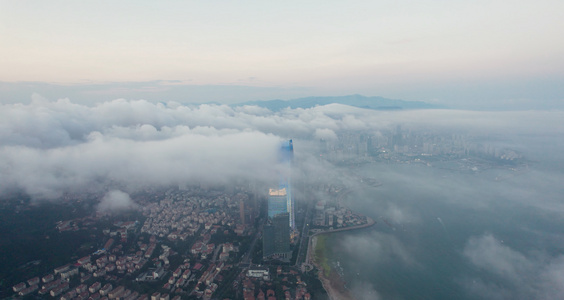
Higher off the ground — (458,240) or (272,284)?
(458,240)

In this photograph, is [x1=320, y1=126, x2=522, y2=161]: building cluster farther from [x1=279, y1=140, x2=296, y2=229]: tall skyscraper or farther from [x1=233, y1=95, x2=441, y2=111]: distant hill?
[x1=279, y1=140, x2=296, y2=229]: tall skyscraper

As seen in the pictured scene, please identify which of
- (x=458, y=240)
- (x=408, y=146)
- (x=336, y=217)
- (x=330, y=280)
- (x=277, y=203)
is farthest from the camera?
(x=408, y=146)

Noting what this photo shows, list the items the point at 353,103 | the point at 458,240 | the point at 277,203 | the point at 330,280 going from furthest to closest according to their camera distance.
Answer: the point at 353,103 < the point at 277,203 < the point at 458,240 < the point at 330,280

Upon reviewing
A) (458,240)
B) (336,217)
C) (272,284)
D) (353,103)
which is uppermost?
(353,103)

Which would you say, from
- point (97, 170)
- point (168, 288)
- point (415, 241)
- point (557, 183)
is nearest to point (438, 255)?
point (415, 241)

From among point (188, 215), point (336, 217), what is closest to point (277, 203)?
point (336, 217)

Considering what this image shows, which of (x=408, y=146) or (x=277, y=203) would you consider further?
(x=408, y=146)

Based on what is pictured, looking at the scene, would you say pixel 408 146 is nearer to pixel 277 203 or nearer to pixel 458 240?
pixel 458 240

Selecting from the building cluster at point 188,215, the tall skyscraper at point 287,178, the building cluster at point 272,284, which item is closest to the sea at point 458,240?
the building cluster at point 272,284
